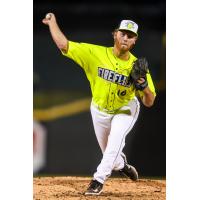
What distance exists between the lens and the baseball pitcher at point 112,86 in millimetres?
3682

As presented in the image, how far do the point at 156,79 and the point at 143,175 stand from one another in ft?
1.26

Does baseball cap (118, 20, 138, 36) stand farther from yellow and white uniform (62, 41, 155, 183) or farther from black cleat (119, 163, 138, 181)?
black cleat (119, 163, 138, 181)

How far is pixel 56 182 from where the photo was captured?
377 cm

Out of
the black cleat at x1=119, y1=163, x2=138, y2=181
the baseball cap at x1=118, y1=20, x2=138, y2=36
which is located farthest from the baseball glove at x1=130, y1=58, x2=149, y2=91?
the black cleat at x1=119, y1=163, x2=138, y2=181

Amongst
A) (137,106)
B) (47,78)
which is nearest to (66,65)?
(47,78)

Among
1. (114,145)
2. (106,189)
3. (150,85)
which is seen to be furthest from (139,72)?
(106,189)

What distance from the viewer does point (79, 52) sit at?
3689 mm

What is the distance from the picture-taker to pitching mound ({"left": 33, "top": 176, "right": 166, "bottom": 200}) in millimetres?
3688

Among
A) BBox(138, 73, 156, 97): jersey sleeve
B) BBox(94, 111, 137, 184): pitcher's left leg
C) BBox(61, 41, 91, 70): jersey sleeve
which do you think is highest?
BBox(61, 41, 91, 70): jersey sleeve

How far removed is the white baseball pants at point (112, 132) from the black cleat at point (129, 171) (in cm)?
2

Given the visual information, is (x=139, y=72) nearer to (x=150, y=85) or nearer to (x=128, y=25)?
(x=150, y=85)

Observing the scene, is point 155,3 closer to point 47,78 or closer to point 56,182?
point 47,78

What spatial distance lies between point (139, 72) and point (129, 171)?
0.39 m


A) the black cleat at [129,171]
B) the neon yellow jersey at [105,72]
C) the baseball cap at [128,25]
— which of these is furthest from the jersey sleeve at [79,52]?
the black cleat at [129,171]
